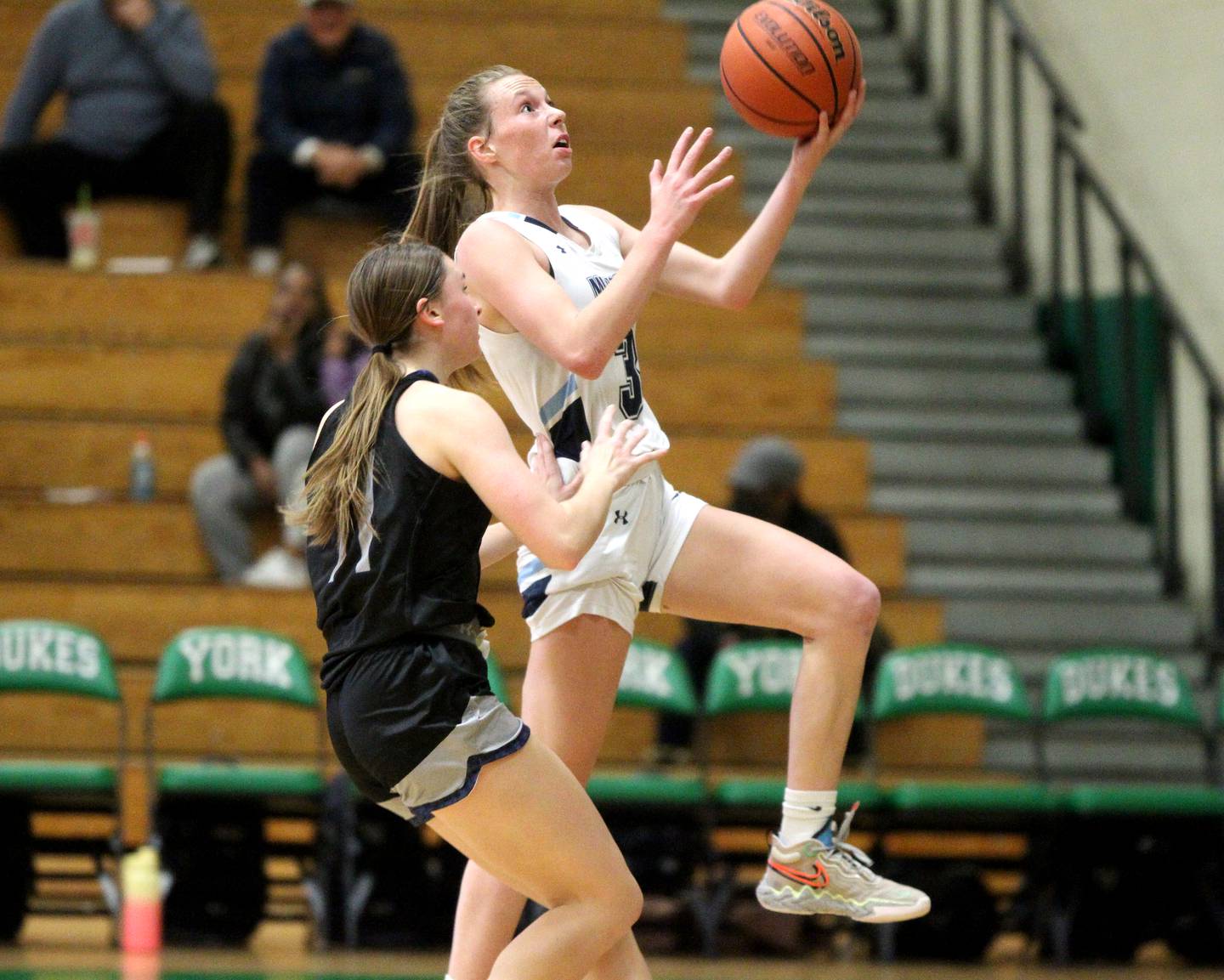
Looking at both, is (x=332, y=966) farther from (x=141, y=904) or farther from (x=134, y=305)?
(x=134, y=305)

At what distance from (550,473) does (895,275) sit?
22.5 feet

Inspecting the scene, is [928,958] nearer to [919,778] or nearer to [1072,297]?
[919,778]

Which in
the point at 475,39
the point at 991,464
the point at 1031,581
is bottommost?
the point at 1031,581

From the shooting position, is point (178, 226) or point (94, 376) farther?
point (178, 226)

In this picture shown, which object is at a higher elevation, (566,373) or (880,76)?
(880,76)

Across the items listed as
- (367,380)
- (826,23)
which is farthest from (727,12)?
(367,380)

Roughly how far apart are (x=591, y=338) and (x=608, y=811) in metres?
3.54

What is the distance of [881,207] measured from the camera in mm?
10344

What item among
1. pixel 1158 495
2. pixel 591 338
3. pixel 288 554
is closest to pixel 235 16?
pixel 288 554

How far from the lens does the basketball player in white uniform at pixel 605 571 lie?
3.72 metres

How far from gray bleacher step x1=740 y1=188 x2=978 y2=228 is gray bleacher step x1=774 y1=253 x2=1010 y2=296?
0.96 ft

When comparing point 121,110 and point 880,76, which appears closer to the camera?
point 121,110

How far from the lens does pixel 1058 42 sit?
10258 millimetres

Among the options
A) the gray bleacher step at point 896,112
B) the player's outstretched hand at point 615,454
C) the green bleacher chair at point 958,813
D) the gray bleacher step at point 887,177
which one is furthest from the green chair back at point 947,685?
the gray bleacher step at point 896,112
